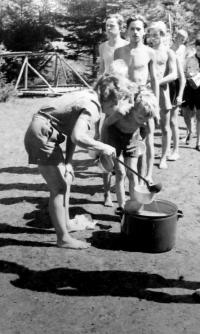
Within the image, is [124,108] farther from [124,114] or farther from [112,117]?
[112,117]

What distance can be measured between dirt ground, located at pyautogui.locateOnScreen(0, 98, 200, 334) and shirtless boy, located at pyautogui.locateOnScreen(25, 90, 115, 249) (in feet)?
1.36

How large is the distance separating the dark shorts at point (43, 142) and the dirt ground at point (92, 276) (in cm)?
84

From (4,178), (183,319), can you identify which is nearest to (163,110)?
(4,178)

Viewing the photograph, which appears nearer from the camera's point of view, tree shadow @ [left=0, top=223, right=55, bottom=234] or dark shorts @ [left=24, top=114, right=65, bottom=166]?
dark shorts @ [left=24, top=114, right=65, bottom=166]

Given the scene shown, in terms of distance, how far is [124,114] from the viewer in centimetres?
443

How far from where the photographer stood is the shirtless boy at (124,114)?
354cm

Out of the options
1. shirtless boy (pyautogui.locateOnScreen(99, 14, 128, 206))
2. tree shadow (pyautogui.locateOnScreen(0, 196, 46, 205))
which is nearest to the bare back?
shirtless boy (pyautogui.locateOnScreen(99, 14, 128, 206))

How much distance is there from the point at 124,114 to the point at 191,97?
4.00 metres

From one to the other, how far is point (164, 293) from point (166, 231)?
72cm

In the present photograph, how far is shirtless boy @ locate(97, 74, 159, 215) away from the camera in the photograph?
3.54 metres

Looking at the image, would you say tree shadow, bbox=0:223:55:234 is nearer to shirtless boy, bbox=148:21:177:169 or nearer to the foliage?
shirtless boy, bbox=148:21:177:169

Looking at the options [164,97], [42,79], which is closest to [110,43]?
[164,97]

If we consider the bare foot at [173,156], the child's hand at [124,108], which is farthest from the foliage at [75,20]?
the child's hand at [124,108]

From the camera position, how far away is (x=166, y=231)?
4184 mm
